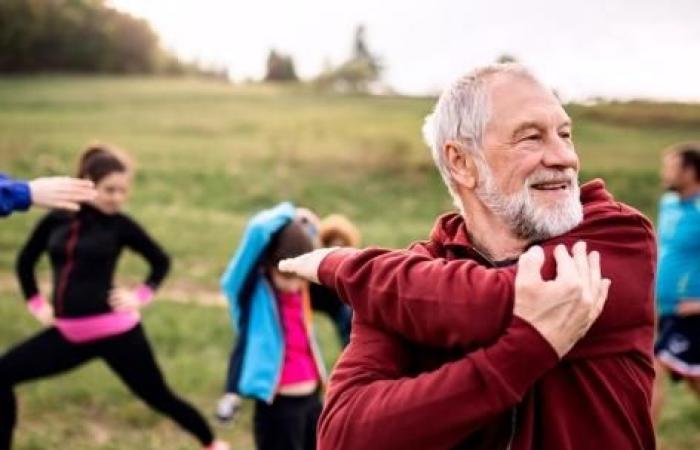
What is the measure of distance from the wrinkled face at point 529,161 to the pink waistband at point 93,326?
13.0 feet

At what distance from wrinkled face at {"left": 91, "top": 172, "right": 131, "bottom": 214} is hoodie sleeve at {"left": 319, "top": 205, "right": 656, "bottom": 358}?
145 inches

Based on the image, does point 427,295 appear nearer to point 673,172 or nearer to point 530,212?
point 530,212

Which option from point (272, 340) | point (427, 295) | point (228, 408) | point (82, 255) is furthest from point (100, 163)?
point (427, 295)

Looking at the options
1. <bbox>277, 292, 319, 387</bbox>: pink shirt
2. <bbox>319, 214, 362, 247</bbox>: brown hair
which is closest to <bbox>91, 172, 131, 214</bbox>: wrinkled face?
<bbox>319, 214, 362, 247</bbox>: brown hair

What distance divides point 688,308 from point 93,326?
4.07 meters

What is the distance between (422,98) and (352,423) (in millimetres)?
30877

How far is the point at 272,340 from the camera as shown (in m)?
4.50

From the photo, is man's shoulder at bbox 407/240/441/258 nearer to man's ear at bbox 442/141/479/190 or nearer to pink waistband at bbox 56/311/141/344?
man's ear at bbox 442/141/479/190

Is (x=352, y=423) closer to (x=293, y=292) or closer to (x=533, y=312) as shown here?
(x=533, y=312)

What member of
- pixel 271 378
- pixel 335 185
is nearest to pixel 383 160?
pixel 335 185

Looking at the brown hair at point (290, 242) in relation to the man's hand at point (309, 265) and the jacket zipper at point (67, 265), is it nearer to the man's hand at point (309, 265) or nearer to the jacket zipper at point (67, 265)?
the jacket zipper at point (67, 265)

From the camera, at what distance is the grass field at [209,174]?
Result: 22.7 feet

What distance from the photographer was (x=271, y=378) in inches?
175

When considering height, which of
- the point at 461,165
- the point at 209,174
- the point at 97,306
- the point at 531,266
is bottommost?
the point at 209,174
